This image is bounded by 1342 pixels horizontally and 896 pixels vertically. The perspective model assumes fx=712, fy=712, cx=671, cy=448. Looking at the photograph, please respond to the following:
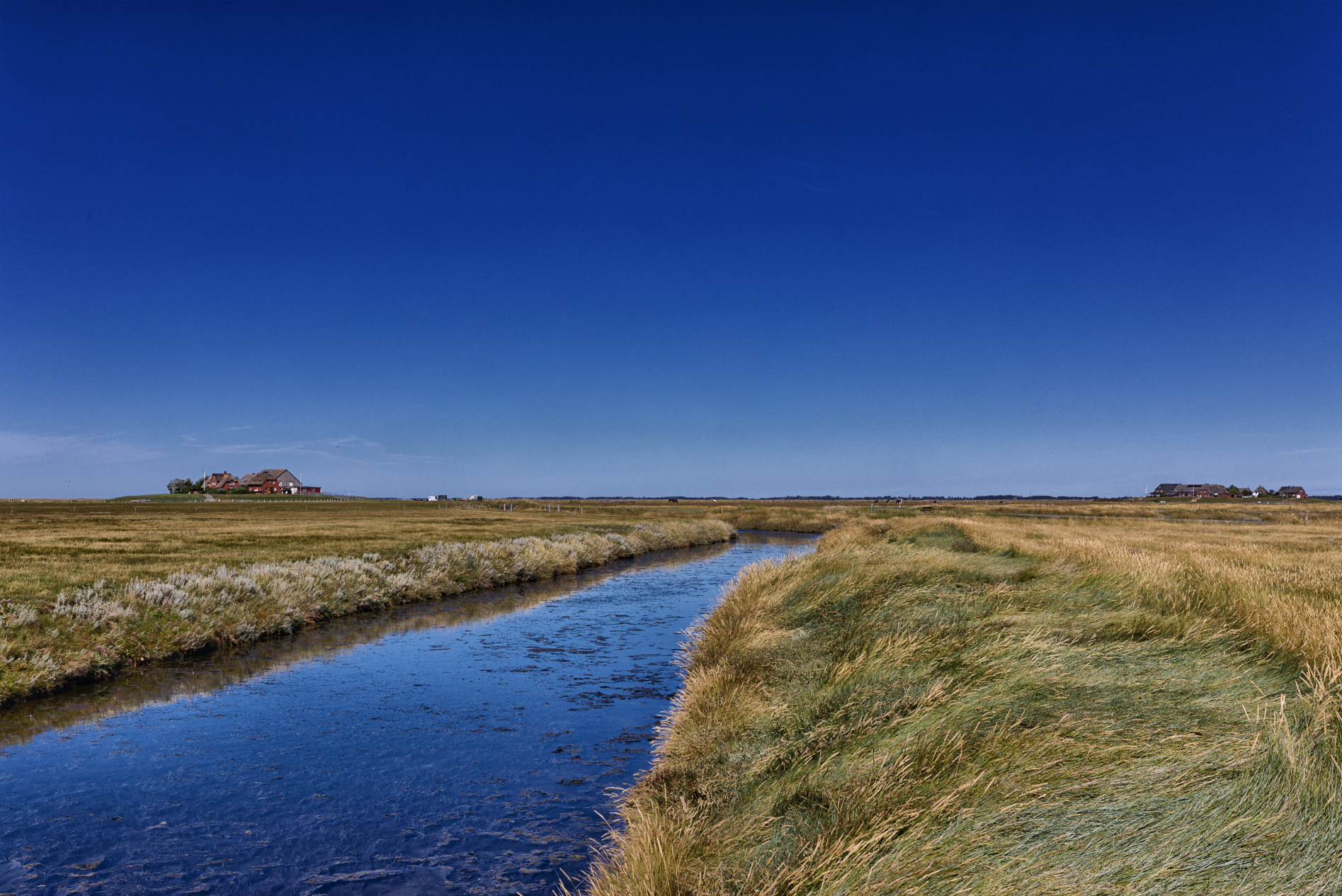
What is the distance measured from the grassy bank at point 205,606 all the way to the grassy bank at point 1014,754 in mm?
9830

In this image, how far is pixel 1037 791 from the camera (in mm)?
4203

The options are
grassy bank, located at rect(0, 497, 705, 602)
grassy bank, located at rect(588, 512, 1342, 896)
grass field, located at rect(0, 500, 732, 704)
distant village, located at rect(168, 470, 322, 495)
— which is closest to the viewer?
grassy bank, located at rect(588, 512, 1342, 896)

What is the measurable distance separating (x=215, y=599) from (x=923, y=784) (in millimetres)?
15327

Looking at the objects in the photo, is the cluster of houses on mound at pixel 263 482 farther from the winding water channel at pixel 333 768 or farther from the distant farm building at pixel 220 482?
the winding water channel at pixel 333 768

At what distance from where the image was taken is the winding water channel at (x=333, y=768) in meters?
5.86

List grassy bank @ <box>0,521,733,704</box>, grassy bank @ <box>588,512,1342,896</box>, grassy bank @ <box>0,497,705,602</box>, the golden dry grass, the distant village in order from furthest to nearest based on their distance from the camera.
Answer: the distant village → the golden dry grass → grassy bank @ <box>0,497,705,602</box> → grassy bank @ <box>0,521,733,704</box> → grassy bank @ <box>588,512,1342,896</box>

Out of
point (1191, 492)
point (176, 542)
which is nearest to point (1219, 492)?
point (1191, 492)

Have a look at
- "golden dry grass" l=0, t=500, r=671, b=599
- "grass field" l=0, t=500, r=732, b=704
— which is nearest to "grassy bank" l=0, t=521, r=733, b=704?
"grass field" l=0, t=500, r=732, b=704

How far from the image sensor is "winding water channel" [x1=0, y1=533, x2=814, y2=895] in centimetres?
586

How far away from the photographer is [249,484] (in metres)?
159

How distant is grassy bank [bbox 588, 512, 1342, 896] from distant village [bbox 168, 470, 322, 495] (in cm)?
16866

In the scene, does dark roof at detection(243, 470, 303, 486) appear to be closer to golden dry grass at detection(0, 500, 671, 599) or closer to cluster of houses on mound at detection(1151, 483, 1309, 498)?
golden dry grass at detection(0, 500, 671, 599)

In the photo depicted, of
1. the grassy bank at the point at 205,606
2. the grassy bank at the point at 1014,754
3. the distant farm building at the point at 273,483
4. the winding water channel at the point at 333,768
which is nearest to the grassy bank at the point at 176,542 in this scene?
the grassy bank at the point at 205,606

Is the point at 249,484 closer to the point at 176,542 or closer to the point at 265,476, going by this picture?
the point at 265,476
